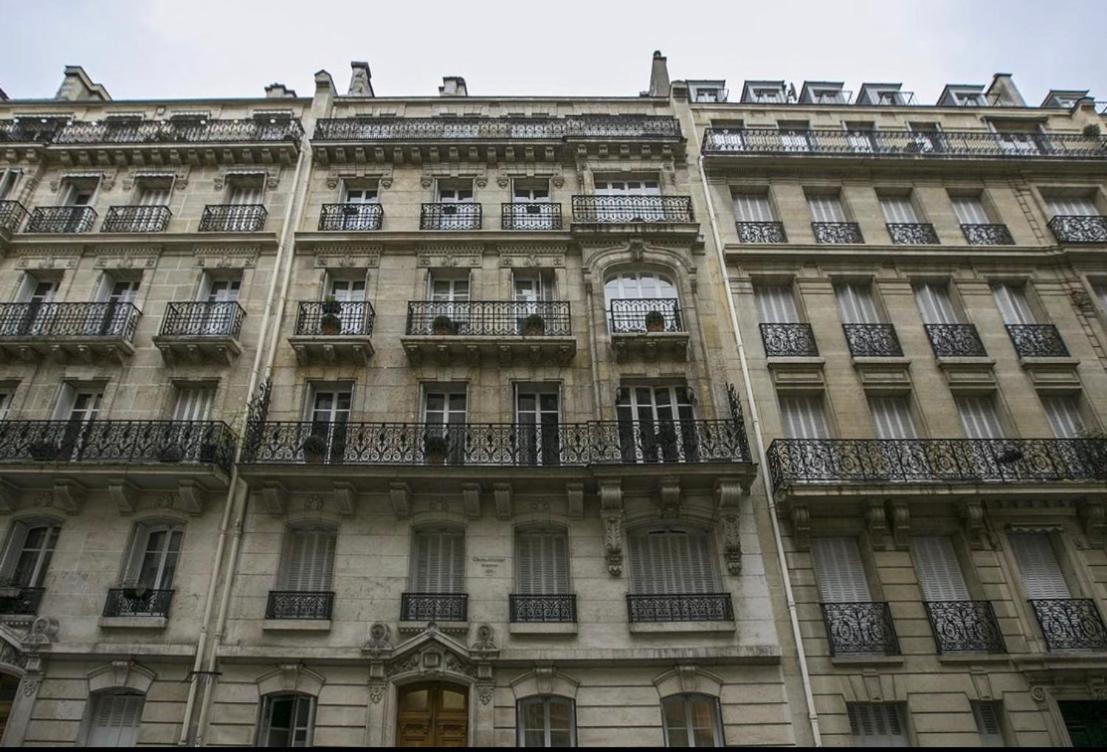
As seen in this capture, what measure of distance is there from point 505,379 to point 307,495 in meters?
4.55

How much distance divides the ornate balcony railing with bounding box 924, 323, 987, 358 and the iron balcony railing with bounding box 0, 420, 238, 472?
15.1 m

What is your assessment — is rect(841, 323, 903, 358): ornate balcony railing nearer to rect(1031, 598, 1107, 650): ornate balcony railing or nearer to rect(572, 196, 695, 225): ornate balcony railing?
rect(572, 196, 695, 225): ornate balcony railing

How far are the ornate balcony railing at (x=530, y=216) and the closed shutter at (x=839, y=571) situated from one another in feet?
31.2

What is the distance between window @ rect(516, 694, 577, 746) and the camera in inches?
408

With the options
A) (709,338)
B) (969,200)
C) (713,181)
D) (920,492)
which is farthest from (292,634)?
(969,200)

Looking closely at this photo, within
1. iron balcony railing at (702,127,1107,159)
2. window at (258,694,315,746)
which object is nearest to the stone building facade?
window at (258,694,315,746)

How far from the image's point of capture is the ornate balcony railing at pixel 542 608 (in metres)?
11.1

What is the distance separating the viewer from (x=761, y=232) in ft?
52.3

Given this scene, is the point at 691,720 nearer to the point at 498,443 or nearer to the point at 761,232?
the point at 498,443

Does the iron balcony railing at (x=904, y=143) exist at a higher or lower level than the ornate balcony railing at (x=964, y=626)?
higher

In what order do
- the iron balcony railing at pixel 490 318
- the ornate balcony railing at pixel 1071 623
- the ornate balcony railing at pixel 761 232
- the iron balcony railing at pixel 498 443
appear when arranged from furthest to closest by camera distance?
the ornate balcony railing at pixel 761 232
the iron balcony railing at pixel 490 318
the iron balcony railing at pixel 498 443
the ornate balcony railing at pixel 1071 623

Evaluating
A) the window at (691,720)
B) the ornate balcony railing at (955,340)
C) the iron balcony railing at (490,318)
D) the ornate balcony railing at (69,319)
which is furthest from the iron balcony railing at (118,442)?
the ornate balcony railing at (955,340)

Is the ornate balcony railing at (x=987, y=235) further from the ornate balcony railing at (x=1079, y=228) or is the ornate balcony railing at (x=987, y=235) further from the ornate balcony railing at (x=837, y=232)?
the ornate balcony railing at (x=837, y=232)

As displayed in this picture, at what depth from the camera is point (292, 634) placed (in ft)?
36.3
